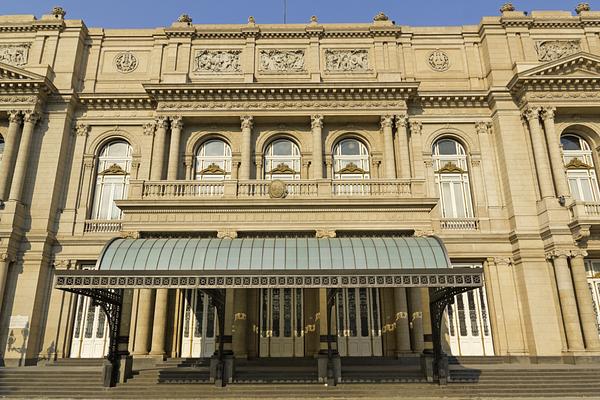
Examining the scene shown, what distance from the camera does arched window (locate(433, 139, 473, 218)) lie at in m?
25.2

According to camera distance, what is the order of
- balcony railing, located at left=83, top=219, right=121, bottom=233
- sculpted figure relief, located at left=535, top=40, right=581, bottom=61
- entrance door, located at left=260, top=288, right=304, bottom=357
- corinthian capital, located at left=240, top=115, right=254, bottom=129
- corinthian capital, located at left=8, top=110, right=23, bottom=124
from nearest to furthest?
entrance door, located at left=260, top=288, right=304, bottom=357 → balcony railing, located at left=83, top=219, right=121, bottom=233 → corinthian capital, located at left=8, top=110, right=23, bottom=124 → corinthian capital, located at left=240, top=115, right=254, bottom=129 → sculpted figure relief, located at left=535, top=40, right=581, bottom=61

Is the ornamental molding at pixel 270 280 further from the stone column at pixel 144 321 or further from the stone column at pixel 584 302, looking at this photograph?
the stone column at pixel 584 302

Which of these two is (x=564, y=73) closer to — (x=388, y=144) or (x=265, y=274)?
(x=388, y=144)

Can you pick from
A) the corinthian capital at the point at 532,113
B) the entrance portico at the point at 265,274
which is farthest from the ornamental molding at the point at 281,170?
the corinthian capital at the point at 532,113

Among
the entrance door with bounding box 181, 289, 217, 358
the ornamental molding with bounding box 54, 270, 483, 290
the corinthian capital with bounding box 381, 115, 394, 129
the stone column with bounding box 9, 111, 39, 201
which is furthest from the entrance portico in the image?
the stone column with bounding box 9, 111, 39, 201

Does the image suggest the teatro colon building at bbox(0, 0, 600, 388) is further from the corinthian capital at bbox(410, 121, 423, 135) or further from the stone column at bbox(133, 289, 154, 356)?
the corinthian capital at bbox(410, 121, 423, 135)

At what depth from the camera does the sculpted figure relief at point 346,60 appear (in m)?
27.6

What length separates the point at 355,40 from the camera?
28156mm

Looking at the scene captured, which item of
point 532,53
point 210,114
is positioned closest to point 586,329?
point 532,53

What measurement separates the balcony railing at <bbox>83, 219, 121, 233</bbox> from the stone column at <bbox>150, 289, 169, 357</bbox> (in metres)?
5.63

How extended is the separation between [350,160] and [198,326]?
40.7 ft

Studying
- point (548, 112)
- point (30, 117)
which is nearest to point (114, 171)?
point (30, 117)

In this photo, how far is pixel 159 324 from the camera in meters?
20.5

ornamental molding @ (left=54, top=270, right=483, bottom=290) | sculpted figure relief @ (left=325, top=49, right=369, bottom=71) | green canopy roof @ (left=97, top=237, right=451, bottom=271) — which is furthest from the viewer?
sculpted figure relief @ (left=325, top=49, right=369, bottom=71)
